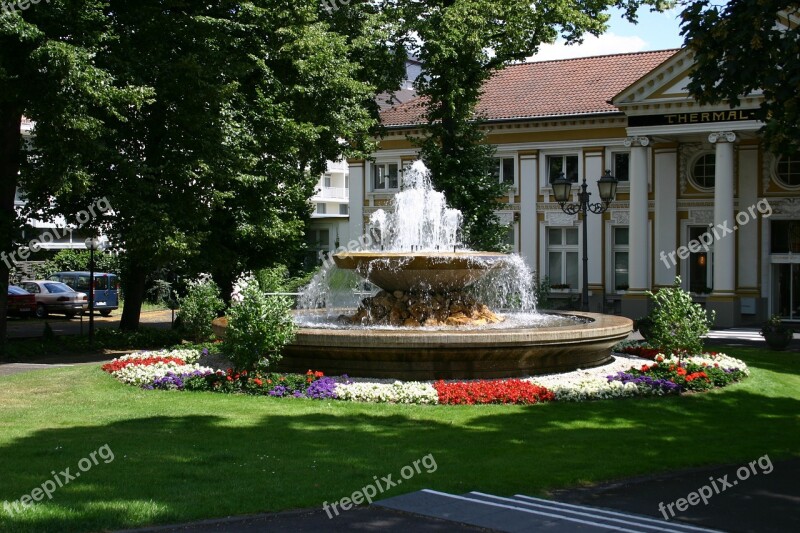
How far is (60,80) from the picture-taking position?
62.4 ft

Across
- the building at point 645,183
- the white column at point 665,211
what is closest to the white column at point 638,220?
the building at point 645,183

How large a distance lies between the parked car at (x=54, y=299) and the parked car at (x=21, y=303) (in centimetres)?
26

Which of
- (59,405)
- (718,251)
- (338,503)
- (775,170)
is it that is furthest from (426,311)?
(775,170)

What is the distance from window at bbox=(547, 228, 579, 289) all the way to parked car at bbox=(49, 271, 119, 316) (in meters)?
21.7

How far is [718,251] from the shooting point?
1412 inches

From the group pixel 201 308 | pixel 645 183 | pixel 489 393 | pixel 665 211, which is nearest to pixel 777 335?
pixel 489 393

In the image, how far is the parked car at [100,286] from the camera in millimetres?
44781

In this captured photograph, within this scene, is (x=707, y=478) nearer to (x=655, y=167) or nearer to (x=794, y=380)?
(x=794, y=380)

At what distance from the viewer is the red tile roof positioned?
4081cm

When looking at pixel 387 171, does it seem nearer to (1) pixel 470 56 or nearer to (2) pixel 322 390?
(1) pixel 470 56

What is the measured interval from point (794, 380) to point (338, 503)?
13476mm

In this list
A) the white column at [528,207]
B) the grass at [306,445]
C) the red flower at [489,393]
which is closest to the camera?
the grass at [306,445]

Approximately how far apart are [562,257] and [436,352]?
27.5 meters

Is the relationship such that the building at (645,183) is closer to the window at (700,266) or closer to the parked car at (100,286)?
the window at (700,266)
